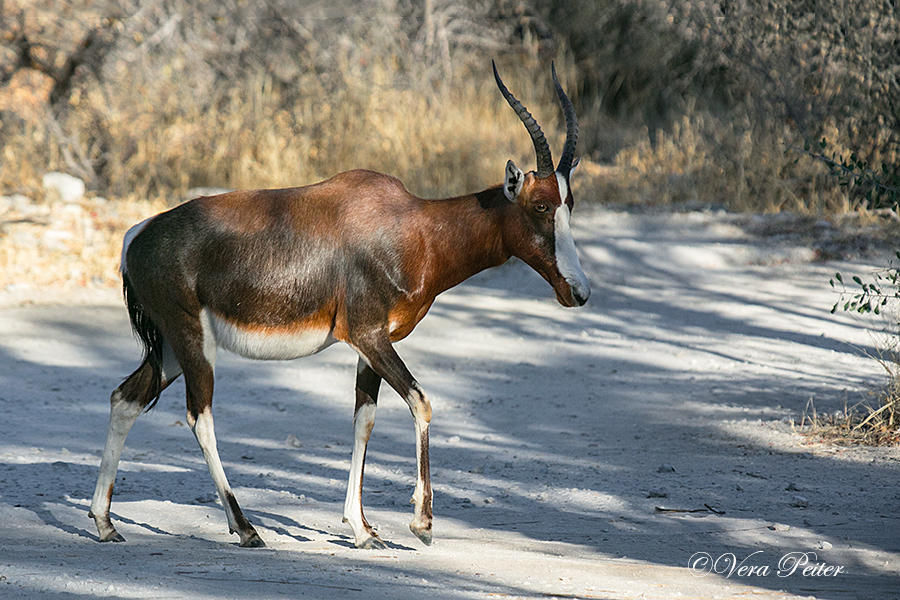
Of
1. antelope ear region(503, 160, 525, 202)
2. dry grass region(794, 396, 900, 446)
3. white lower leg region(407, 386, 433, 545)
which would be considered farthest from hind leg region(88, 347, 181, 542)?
dry grass region(794, 396, 900, 446)

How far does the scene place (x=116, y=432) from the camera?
479 cm

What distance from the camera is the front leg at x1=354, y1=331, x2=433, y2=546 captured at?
4.56 m

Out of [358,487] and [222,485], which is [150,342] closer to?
[222,485]

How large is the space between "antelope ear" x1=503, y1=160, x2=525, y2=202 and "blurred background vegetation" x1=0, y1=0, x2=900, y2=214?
6.01 metres

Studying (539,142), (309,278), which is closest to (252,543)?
(309,278)

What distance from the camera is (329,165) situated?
13602 millimetres

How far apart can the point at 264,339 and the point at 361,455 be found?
73 cm

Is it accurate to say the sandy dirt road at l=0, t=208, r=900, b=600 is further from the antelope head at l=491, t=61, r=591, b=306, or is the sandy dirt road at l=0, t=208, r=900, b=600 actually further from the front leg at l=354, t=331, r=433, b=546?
the antelope head at l=491, t=61, r=591, b=306

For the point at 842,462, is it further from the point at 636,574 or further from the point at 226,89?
the point at 226,89

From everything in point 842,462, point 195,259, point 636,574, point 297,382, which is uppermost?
point 195,259

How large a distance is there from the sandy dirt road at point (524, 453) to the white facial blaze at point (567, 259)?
1221 mm

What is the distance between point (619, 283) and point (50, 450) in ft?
21.5

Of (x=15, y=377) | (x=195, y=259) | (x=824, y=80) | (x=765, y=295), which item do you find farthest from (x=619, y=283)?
(x=195, y=259)

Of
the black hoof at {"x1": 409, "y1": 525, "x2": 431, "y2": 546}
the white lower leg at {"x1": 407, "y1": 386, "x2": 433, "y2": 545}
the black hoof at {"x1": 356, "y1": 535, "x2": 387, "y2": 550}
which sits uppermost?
the white lower leg at {"x1": 407, "y1": 386, "x2": 433, "y2": 545}
